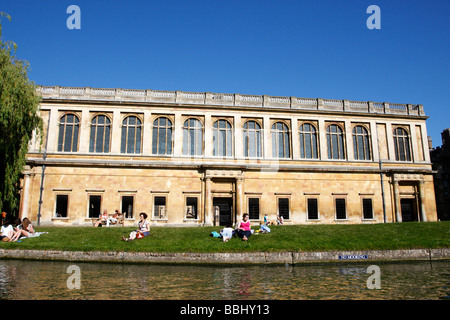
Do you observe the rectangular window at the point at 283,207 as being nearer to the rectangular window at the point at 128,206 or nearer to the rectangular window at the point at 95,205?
the rectangular window at the point at 128,206

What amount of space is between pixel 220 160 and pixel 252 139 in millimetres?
4196

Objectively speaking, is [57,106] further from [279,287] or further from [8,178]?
[279,287]

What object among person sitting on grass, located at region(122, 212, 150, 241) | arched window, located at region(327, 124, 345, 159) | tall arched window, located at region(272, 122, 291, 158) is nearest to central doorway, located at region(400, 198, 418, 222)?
arched window, located at region(327, 124, 345, 159)

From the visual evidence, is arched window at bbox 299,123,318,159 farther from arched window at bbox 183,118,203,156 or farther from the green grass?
the green grass

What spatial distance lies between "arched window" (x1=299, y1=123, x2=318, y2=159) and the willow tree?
24.7 metres

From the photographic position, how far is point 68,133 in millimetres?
32594

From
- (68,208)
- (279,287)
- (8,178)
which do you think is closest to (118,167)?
(68,208)

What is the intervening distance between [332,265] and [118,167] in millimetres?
22616

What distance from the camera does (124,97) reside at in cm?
3359

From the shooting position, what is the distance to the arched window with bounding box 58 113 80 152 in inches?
1272

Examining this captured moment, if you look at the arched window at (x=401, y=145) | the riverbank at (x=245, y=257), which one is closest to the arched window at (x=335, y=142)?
the arched window at (x=401, y=145)

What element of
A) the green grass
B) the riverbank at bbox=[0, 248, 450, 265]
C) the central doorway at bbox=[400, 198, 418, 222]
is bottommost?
the riverbank at bbox=[0, 248, 450, 265]

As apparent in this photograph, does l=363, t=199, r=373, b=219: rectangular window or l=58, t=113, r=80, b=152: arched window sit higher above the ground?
l=58, t=113, r=80, b=152: arched window

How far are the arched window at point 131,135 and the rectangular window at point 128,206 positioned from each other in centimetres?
468
